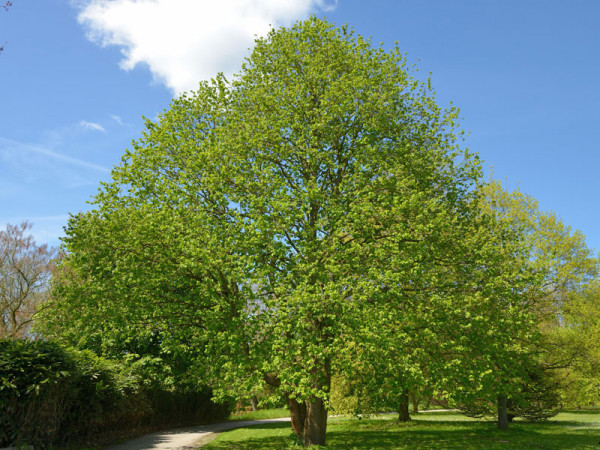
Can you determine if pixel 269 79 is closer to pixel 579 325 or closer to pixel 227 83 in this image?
pixel 227 83

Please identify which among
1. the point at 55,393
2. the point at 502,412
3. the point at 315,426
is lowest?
the point at 502,412

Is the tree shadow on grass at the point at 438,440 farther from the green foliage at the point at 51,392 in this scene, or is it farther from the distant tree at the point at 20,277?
the distant tree at the point at 20,277

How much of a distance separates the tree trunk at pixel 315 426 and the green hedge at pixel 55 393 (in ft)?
25.5

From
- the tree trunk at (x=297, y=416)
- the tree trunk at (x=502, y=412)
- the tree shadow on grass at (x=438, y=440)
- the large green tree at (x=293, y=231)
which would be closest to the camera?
the large green tree at (x=293, y=231)

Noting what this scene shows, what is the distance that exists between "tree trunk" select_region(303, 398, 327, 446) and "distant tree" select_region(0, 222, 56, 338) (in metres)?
31.6

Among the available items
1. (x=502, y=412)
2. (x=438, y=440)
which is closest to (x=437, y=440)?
(x=438, y=440)

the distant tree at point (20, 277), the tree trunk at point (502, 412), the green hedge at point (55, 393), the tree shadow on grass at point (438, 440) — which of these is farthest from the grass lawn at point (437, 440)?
the distant tree at point (20, 277)

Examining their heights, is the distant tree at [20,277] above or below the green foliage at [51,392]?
above

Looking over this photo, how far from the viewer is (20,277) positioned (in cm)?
3825

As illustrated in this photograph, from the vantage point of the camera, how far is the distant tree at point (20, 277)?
37.5m

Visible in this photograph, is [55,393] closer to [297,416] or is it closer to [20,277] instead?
[297,416]

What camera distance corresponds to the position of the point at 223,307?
1670 cm

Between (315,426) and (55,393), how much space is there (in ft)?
32.6

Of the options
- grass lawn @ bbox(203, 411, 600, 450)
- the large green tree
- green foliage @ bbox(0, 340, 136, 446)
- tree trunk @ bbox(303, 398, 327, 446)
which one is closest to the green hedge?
green foliage @ bbox(0, 340, 136, 446)
